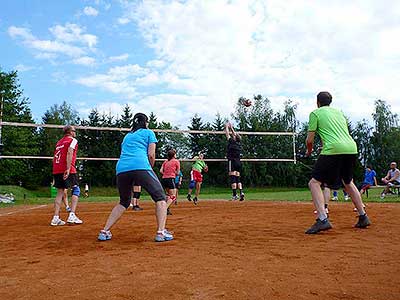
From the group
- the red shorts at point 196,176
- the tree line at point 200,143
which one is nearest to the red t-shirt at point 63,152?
the red shorts at point 196,176

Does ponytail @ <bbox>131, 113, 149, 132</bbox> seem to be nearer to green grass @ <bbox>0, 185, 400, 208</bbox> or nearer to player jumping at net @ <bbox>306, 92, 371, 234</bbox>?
player jumping at net @ <bbox>306, 92, 371, 234</bbox>

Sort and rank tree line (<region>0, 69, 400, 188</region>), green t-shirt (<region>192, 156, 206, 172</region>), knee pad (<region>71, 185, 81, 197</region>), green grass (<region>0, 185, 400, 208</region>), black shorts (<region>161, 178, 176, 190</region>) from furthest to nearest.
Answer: tree line (<region>0, 69, 400, 188</region>)
green grass (<region>0, 185, 400, 208</region>)
green t-shirt (<region>192, 156, 206, 172</region>)
black shorts (<region>161, 178, 176, 190</region>)
knee pad (<region>71, 185, 81, 197</region>)

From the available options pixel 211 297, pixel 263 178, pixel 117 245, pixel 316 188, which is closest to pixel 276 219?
pixel 316 188

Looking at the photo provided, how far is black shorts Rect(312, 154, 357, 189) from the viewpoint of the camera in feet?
19.1

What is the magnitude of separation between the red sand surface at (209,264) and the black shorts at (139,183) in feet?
1.93

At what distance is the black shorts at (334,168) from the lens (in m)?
5.81

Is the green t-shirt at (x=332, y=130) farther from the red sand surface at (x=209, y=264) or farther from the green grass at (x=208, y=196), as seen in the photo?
the green grass at (x=208, y=196)

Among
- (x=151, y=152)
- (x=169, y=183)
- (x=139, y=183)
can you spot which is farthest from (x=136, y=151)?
(x=169, y=183)

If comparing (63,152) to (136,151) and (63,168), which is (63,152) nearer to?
(63,168)

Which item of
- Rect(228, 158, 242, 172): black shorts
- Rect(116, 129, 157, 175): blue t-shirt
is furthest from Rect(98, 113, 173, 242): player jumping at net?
Rect(228, 158, 242, 172): black shorts

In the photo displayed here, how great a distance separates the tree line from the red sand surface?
36.1m

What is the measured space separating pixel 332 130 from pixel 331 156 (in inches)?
15.5

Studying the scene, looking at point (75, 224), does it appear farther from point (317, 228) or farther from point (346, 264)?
point (346, 264)

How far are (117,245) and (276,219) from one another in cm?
338
